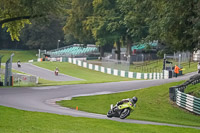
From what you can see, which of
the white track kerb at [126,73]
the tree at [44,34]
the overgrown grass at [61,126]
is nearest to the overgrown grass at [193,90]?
the overgrown grass at [61,126]

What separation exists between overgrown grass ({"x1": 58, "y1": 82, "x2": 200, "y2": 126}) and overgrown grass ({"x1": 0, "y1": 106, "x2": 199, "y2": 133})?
4.42 metres

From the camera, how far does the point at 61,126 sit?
15219mm

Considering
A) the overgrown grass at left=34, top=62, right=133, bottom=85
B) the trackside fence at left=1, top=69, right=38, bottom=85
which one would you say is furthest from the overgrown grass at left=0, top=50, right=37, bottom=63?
the trackside fence at left=1, top=69, right=38, bottom=85

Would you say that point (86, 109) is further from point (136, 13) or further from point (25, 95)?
point (136, 13)

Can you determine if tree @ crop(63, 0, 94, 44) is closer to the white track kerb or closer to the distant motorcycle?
the white track kerb

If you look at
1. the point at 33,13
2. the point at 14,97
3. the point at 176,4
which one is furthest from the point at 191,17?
the point at 33,13

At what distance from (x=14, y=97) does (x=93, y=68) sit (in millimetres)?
37230

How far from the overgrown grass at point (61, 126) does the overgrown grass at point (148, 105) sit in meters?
4.42

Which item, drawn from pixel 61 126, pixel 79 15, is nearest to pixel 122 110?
pixel 61 126

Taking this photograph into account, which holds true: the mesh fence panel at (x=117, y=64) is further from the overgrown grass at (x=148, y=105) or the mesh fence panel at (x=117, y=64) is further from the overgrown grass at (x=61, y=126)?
the overgrown grass at (x=61, y=126)

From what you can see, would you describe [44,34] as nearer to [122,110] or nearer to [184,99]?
[184,99]

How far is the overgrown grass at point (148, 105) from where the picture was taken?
2262 cm

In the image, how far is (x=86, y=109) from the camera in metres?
23.9

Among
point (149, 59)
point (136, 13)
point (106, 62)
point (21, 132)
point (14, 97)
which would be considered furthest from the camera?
point (149, 59)
